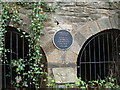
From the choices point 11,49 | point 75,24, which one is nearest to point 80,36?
point 75,24

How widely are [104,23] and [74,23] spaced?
671mm

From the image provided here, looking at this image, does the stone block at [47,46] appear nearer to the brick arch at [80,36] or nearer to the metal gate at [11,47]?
the brick arch at [80,36]

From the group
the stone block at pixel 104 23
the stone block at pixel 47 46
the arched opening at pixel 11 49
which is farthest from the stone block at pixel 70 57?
the stone block at pixel 104 23

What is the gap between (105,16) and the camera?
434 cm

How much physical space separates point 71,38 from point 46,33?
0.53m

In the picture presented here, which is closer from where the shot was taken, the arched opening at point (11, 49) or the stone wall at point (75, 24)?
the stone wall at point (75, 24)

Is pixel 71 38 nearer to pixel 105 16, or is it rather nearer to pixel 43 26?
pixel 43 26

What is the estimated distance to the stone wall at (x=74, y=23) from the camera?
399 centimetres

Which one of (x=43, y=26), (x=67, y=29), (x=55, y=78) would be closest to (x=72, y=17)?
(x=67, y=29)

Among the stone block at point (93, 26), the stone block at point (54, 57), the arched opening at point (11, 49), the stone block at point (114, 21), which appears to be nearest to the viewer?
the stone block at point (54, 57)

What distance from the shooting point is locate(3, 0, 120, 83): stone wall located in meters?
3.99

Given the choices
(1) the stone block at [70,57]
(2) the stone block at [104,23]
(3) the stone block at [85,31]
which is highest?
(2) the stone block at [104,23]

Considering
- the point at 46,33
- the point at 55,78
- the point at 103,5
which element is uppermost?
the point at 103,5

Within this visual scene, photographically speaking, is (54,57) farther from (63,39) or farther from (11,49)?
(11,49)
